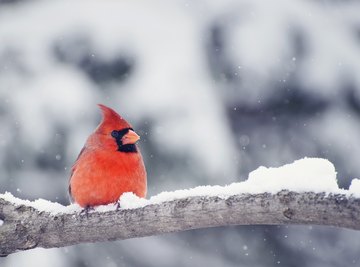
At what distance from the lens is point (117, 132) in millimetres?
3729

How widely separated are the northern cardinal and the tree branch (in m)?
0.27

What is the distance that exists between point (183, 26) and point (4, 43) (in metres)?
1.49

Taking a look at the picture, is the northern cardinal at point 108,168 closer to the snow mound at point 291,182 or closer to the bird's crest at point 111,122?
the bird's crest at point 111,122

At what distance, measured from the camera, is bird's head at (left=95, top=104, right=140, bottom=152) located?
3689 mm

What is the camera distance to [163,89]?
17.5ft

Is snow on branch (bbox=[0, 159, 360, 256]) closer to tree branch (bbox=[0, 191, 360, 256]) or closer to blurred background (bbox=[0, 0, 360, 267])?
tree branch (bbox=[0, 191, 360, 256])

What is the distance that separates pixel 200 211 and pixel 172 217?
0.15 m

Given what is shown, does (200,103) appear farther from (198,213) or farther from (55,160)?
(198,213)

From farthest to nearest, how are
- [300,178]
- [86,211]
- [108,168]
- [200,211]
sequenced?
[108,168] → [86,211] → [200,211] → [300,178]

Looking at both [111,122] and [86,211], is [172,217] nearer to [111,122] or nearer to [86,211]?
[86,211]

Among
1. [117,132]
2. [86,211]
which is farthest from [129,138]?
[86,211]

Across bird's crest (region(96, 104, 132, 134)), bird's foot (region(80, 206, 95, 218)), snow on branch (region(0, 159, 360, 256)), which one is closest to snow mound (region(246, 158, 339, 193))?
snow on branch (region(0, 159, 360, 256))

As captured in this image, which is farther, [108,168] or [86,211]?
[108,168]

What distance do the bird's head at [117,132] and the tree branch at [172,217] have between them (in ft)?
2.38
